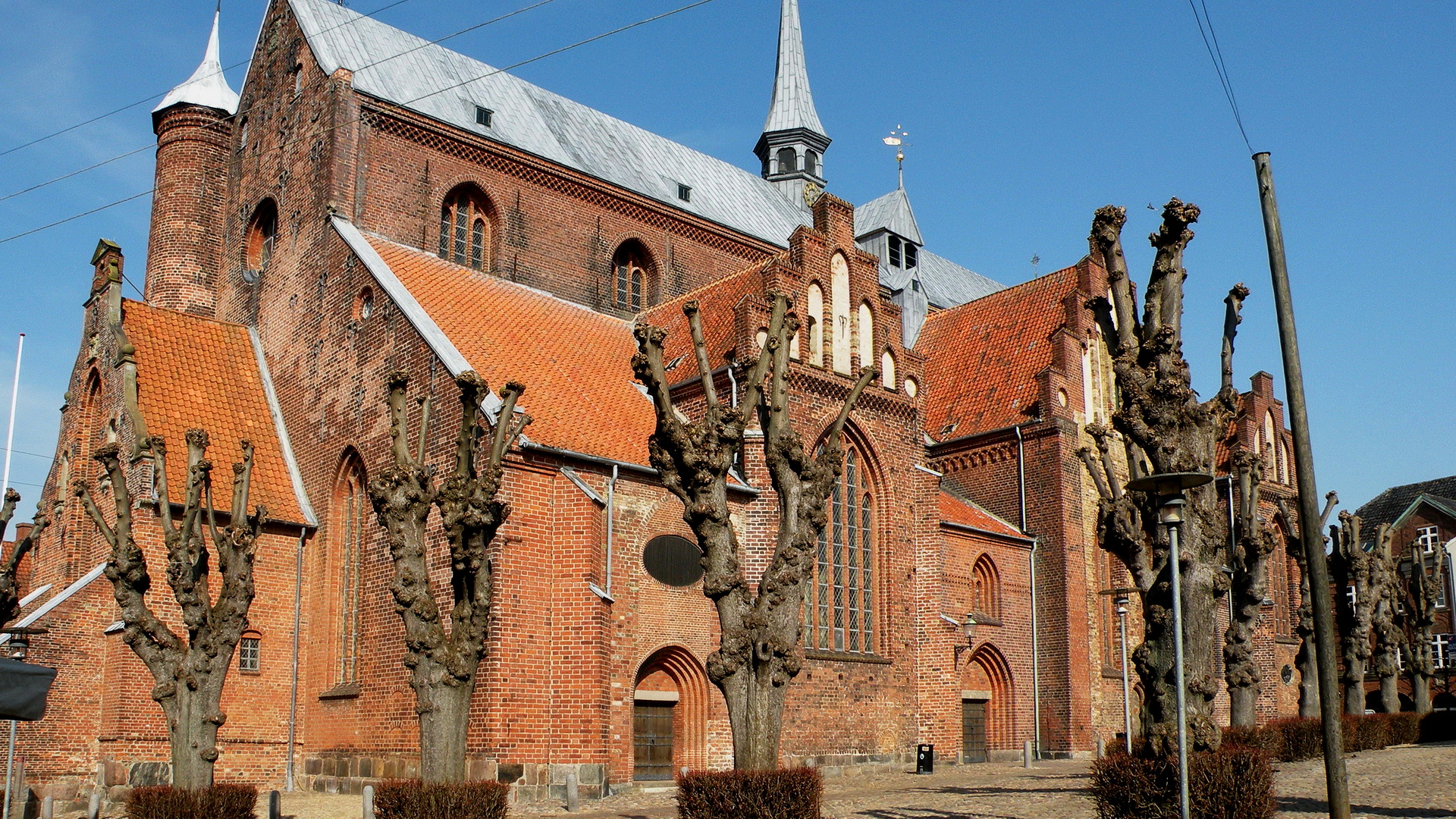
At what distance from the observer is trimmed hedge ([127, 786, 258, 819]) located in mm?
15297

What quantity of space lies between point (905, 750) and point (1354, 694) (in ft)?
40.0

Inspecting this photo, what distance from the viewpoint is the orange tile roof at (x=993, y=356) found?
1291 inches

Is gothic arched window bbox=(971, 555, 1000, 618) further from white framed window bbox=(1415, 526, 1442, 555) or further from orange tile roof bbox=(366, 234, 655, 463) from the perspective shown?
white framed window bbox=(1415, 526, 1442, 555)

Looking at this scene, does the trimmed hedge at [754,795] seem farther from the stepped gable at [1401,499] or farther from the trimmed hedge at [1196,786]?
the stepped gable at [1401,499]

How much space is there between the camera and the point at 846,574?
84.9 feet

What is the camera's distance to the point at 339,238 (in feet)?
83.7

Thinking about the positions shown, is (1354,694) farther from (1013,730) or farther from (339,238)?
(339,238)

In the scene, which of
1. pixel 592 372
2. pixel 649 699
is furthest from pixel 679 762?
pixel 592 372

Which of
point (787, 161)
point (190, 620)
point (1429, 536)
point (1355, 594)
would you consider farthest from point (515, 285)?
point (1429, 536)

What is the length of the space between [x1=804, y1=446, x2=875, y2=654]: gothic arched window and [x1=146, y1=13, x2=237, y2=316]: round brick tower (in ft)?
51.2

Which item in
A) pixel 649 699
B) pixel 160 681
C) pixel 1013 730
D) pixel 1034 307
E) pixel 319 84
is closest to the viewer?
pixel 160 681

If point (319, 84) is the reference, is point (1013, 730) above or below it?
below

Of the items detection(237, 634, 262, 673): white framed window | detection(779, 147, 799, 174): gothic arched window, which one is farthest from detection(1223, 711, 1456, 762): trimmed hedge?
detection(779, 147, 799, 174): gothic arched window

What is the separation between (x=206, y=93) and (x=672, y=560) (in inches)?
695
